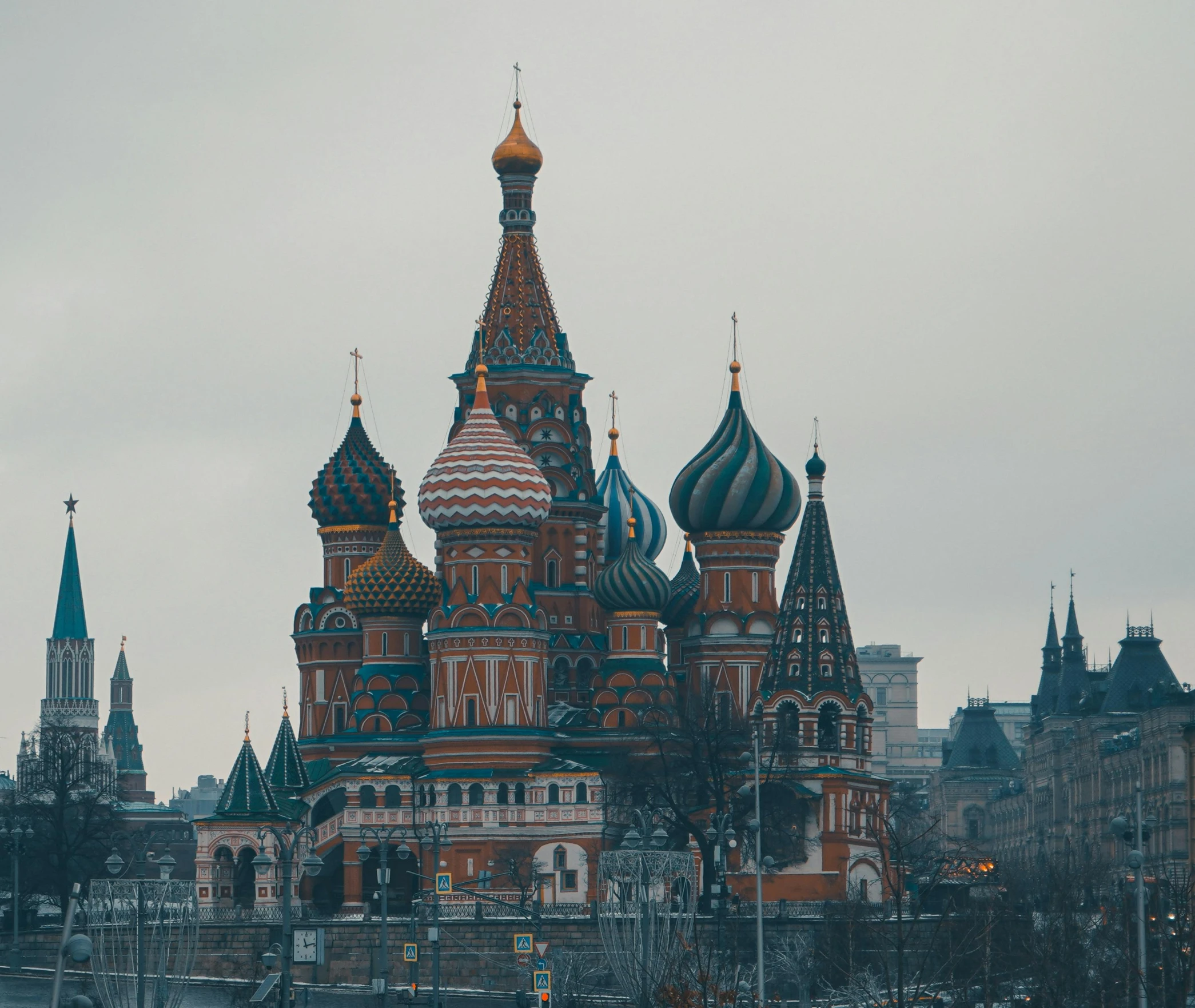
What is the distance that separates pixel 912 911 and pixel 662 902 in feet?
20.1

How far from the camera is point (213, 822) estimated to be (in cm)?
8900

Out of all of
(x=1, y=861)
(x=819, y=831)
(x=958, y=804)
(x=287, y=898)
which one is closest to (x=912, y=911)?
(x=819, y=831)

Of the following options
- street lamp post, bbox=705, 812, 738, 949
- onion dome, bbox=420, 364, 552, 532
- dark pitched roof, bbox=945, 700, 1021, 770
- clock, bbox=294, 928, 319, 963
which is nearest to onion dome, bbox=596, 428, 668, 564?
onion dome, bbox=420, 364, 552, 532

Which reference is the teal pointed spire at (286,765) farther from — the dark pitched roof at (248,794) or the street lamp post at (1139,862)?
the street lamp post at (1139,862)

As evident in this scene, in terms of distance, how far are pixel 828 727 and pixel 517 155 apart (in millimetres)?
21701

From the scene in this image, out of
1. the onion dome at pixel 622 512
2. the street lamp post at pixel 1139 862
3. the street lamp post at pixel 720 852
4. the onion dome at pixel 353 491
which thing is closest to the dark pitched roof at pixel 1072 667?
the onion dome at pixel 622 512

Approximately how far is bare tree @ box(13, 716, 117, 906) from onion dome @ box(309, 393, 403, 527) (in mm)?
11768

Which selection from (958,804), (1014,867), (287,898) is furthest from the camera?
(958,804)

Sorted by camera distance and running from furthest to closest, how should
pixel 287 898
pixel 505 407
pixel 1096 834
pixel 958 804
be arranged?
pixel 958 804
pixel 1096 834
pixel 505 407
pixel 287 898

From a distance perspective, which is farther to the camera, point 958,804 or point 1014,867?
point 958,804

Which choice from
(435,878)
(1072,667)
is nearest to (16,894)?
(435,878)

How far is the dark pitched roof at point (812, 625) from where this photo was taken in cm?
8694

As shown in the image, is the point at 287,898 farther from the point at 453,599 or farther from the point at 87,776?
the point at 87,776

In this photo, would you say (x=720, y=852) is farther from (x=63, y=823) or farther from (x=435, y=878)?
(x=63, y=823)
